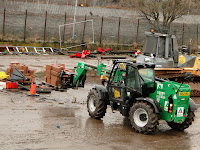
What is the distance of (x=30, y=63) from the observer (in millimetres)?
26562

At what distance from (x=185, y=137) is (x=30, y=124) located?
4.90 metres

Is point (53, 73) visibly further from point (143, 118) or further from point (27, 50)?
point (27, 50)

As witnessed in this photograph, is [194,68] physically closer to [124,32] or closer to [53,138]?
[53,138]

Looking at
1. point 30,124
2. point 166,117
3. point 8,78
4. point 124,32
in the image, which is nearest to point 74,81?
point 8,78

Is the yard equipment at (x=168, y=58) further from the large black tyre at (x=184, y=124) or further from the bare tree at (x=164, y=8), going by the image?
the bare tree at (x=164, y=8)

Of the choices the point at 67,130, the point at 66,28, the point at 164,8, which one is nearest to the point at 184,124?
the point at 67,130

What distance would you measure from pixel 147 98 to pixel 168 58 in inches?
341

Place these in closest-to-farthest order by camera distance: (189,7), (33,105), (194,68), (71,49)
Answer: (33,105)
(194,68)
(71,49)
(189,7)

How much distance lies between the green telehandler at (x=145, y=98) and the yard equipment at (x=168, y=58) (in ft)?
22.6

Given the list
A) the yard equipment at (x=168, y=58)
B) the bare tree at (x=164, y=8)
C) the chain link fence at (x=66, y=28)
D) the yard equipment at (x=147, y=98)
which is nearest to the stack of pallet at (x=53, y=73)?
the yard equipment at (x=168, y=58)

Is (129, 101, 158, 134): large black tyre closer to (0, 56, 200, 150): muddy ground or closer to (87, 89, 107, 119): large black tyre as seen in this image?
(0, 56, 200, 150): muddy ground

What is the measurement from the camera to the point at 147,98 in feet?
38.7

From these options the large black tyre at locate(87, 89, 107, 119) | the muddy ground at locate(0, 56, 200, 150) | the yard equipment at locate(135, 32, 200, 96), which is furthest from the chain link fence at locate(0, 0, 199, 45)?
the large black tyre at locate(87, 89, 107, 119)

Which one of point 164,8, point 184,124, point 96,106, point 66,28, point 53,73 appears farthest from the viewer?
point 66,28
